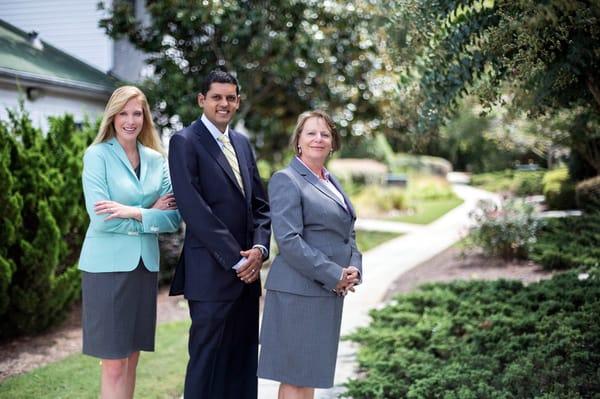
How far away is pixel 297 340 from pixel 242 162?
1.12m

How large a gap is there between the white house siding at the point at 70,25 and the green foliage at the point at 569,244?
7623 mm

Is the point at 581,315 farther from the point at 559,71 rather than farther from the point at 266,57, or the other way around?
the point at 266,57

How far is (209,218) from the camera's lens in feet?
12.2

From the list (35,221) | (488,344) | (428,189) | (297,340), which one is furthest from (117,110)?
(428,189)

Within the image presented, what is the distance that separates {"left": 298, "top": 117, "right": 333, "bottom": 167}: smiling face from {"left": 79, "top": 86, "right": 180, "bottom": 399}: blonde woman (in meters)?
0.91

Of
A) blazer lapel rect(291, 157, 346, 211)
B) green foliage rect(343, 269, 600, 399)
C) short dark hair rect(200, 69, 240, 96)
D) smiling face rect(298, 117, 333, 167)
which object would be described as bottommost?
green foliage rect(343, 269, 600, 399)

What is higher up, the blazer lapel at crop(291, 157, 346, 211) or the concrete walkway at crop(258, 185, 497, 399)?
the blazer lapel at crop(291, 157, 346, 211)

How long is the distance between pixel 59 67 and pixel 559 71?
8.08 m

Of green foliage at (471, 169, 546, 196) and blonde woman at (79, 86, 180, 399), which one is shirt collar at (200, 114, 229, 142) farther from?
green foliage at (471, 169, 546, 196)

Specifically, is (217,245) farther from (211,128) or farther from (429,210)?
(429,210)

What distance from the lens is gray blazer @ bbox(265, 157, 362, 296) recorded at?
11.5 ft

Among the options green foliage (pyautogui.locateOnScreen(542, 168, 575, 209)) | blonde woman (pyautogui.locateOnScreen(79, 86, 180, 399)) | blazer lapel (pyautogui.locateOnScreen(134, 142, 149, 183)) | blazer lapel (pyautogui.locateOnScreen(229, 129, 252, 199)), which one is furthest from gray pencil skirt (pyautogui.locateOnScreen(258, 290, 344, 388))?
green foliage (pyautogui.locateOnScreen(542, 168, 575, 209))

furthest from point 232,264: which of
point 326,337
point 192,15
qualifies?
point 192,15

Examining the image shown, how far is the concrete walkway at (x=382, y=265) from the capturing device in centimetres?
586
